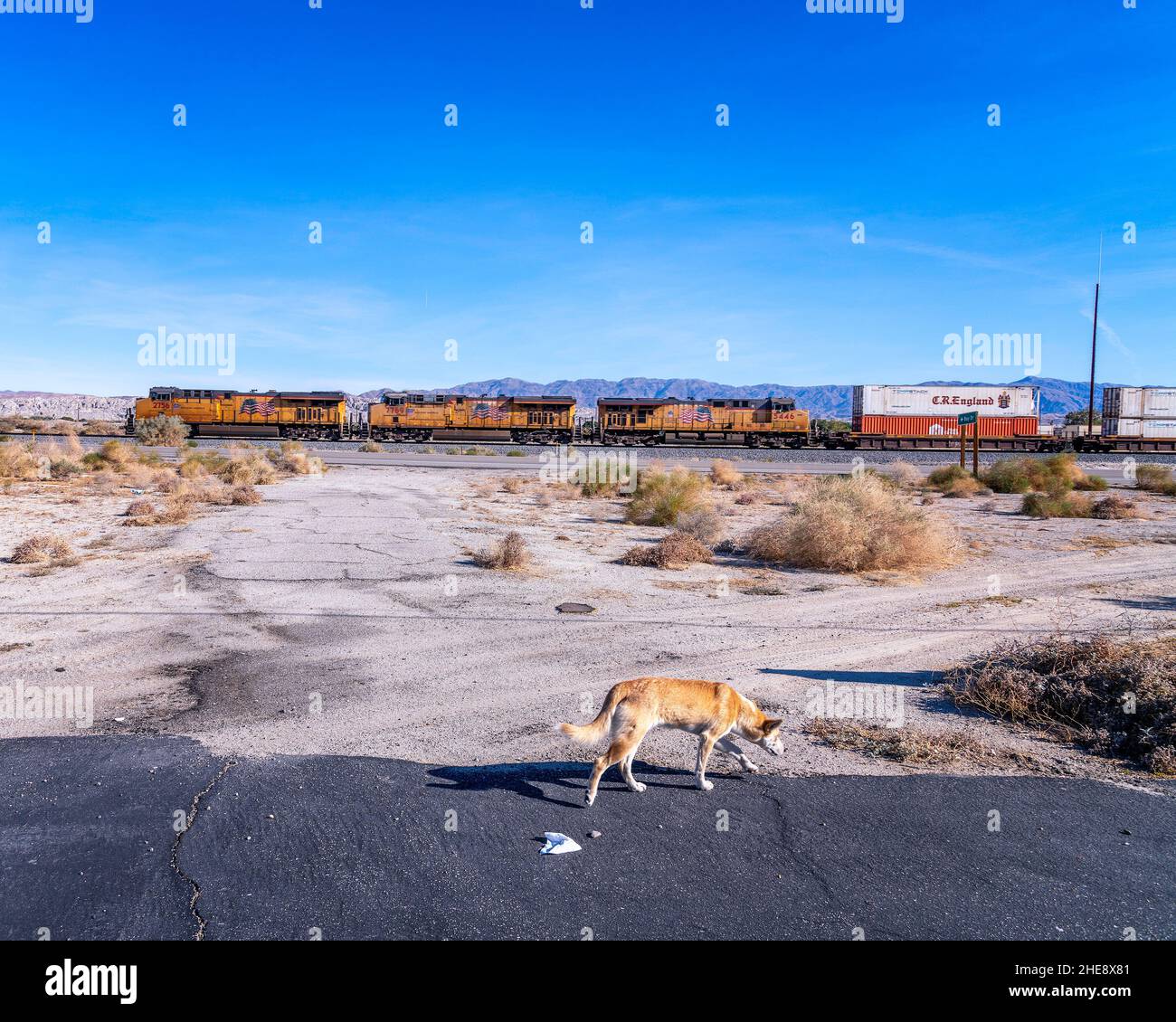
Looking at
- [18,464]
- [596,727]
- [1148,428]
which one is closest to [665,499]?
[596,727]

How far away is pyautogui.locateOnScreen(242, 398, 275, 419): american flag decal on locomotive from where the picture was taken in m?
60.6

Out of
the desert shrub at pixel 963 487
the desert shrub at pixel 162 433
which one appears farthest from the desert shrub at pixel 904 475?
the desert shrub at pixel 162 433

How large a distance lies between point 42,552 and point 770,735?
13.4m

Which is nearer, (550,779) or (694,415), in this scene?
(550,779)

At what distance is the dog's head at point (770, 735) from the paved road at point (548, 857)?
247 mm

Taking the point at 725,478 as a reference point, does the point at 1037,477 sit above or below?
above

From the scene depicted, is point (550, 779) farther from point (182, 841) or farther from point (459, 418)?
point (459, 418)

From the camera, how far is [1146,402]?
57.4 metres

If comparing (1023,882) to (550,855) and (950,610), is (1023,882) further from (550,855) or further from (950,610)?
(950,610)

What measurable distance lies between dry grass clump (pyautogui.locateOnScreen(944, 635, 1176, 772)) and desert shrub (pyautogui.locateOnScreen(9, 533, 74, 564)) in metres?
13.9

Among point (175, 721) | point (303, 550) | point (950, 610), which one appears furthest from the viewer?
point (303, 550)

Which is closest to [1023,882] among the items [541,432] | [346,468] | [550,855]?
[550,855]
